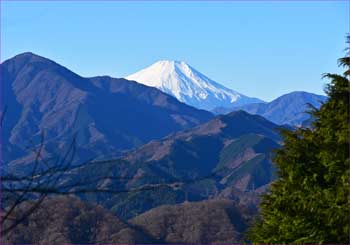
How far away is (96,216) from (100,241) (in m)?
12.4

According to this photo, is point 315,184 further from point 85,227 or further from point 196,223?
point 196,223

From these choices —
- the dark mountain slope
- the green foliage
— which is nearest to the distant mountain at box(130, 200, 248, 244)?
the dark mountain slope

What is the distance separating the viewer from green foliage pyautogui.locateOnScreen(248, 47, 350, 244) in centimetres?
1527

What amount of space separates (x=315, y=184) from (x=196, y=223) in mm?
158688

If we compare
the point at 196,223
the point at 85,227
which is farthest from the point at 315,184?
the point at 196,223

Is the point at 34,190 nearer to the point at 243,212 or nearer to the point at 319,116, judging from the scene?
the point at 319,116

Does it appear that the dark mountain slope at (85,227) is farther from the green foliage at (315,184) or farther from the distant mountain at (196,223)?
the green foliage at (315,184)

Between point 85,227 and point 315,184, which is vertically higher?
point 315,184

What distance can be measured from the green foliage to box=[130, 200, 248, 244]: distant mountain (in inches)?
5606

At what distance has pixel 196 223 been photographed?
570ft

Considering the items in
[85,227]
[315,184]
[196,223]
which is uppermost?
[315,184]

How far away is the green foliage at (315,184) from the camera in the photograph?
15266 millimetres

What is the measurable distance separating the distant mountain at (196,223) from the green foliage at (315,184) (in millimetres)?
142402

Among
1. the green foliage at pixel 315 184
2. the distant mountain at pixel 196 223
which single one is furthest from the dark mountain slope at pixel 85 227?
the green foliage at pixel 315 184
